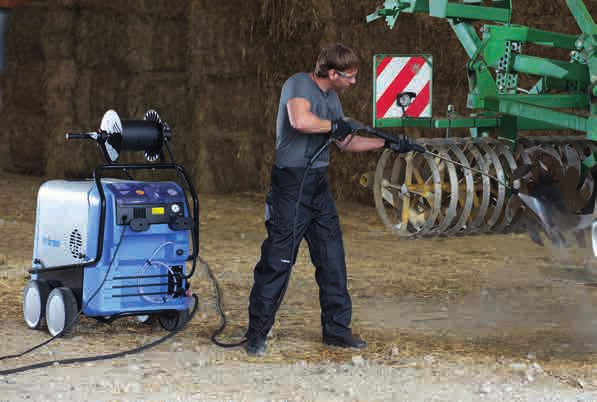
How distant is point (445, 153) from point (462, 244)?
1.52 metres

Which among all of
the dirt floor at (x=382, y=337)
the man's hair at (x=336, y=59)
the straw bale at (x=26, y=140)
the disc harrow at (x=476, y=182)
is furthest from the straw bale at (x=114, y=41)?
the man's hair at (x=336, y=59)

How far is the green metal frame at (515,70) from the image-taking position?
689 cm

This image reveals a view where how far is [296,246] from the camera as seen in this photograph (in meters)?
5.53

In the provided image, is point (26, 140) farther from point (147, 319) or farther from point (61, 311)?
point (61, 311)

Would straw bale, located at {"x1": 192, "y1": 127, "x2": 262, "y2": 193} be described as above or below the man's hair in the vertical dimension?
below

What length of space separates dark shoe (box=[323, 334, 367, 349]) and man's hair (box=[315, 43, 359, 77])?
1.24 meters

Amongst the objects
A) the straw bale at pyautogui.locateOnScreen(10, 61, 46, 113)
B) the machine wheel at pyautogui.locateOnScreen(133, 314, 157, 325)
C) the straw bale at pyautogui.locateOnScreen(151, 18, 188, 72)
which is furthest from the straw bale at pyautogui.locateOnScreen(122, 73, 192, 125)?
the machine wheel at pyautogui.locateOnScreen(133, 314, 157, 325)

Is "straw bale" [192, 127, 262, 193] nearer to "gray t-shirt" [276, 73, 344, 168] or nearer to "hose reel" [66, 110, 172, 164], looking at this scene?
"hose reel" [66, 110, 172, 164]

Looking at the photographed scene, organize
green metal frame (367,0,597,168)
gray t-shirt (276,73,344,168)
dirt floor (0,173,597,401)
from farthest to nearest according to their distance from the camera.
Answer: green metal frame (367,0,597,168) → gray t-shirt (276,73,344,168) → dirt floor (0,173,597,401)

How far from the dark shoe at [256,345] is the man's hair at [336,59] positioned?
49.6 inches

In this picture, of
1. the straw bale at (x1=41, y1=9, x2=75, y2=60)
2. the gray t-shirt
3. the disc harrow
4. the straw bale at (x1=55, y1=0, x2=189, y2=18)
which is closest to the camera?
the gray t-shirt

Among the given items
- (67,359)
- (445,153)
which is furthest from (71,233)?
(445,153)

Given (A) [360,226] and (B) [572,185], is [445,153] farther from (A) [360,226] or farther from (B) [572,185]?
(A) [360,226]

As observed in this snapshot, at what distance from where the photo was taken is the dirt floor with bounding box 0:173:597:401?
466 cm
